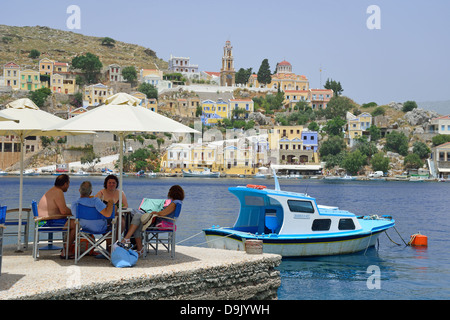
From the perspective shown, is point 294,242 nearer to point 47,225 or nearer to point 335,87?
point 47,225

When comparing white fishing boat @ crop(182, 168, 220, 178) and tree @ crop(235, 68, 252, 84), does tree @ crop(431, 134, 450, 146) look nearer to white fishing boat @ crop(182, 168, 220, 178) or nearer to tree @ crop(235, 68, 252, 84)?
white fishing boat @ crop(182, 168, 220, 178)

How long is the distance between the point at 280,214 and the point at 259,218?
0.63 metres

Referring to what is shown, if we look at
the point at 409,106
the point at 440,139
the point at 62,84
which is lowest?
the point at 440,139

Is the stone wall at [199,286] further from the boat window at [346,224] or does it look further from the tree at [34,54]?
the tree at [34,54]

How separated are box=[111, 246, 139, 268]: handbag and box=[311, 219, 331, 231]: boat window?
28.3 ft

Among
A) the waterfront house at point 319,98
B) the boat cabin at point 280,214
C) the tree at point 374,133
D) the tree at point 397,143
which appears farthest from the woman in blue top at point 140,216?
the waterfront house at point 319,98

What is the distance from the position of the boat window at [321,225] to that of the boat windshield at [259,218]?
3.51ft

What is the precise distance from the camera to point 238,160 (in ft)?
319

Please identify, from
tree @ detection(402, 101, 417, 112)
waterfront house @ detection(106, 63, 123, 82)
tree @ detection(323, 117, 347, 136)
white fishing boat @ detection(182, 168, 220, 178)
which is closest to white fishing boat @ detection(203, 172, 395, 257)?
white fishing boat @ detection(182, 168, 220, 178)

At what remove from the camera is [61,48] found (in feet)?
504

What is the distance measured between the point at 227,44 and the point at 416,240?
11482 cm

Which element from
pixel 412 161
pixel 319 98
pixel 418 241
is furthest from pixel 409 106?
pixel 418 241

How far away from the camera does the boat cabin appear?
14.9 meters
